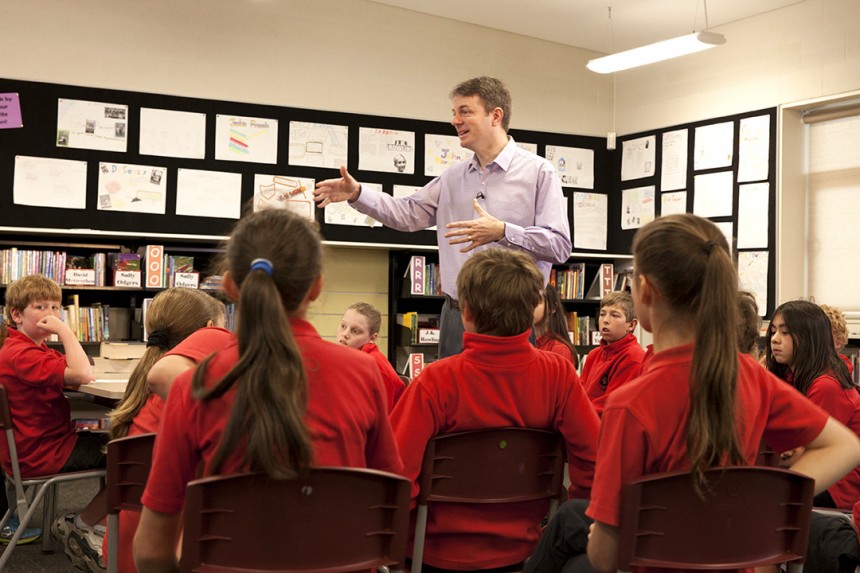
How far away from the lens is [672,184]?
7555 millimetres

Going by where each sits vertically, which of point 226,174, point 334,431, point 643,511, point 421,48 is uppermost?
point 421,48

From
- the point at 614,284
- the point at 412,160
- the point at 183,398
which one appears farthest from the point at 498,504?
the point at 614,284

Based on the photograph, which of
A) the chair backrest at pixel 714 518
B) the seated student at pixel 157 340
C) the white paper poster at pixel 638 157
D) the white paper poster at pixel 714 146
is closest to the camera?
the chair backrest at pixel 714 518

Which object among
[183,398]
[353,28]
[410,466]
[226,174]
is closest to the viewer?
[183,398]

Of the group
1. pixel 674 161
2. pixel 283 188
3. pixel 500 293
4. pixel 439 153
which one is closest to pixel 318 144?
pixel 283 188

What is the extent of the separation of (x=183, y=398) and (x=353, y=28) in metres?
5.99

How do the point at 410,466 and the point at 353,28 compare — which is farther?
the point at 353,28

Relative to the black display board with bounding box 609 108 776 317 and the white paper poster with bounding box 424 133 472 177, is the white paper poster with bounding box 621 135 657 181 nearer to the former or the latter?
the black display board with bounding box 609 108 776 317

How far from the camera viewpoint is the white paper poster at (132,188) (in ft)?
20.0

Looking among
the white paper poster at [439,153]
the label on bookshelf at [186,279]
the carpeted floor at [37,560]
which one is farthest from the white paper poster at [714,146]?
the carpeted floor at [37,560]

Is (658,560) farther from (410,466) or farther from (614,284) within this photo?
(614,284)

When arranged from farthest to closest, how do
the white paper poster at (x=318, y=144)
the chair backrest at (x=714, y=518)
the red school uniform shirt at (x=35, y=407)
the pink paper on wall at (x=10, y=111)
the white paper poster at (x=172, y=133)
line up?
the white paper poster at (x=318, y=144) < the white paper poster at (x=172, y=133) < the pink paper on wall at (x=10, y=111) < the red school uniform shirt at (x=35, y=407) < the chair backrest at (x=714, y=518)

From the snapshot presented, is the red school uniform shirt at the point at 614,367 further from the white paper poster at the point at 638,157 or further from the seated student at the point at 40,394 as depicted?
the white paper poster at the point at 638,157

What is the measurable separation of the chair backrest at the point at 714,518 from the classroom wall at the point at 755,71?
18.1ft
